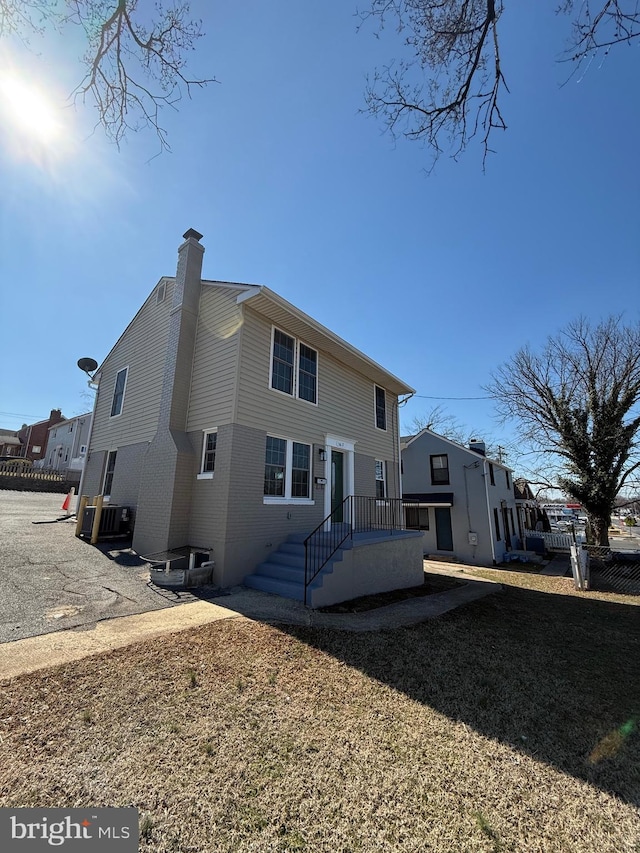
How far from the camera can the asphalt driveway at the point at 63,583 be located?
4.88 meters

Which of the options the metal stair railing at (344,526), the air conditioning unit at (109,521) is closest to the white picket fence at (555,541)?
the metal stair railing at (344,526)

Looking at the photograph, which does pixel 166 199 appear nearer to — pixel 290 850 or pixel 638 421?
pixel 290 850

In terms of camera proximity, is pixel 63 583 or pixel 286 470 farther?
pixel 286 470

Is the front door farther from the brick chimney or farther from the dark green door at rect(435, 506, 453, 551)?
the brick chimney

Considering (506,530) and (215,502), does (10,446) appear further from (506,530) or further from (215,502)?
(506,530)

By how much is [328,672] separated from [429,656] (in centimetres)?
155

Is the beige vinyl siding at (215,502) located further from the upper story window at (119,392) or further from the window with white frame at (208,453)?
the upper story window at (119,392)

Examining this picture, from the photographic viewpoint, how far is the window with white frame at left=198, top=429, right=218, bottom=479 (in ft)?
26.6

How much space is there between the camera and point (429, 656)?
481cm

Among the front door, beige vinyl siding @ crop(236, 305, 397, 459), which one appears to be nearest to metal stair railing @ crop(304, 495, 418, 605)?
beige vinyl siding @ crop(236, 305, 397, 459)

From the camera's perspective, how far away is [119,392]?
39.9ft

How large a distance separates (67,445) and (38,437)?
33.0 feet

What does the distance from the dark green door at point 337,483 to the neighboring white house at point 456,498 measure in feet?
26.8

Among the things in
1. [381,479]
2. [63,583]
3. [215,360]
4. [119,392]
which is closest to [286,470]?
[215,360]
